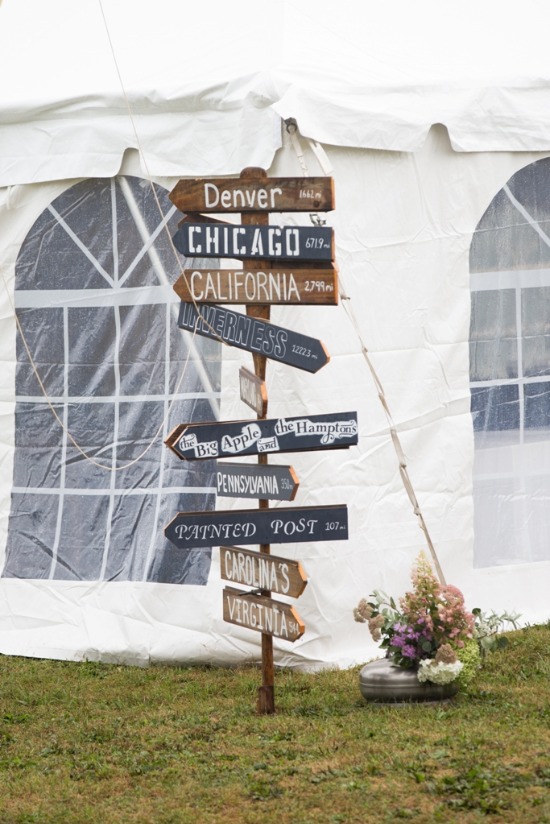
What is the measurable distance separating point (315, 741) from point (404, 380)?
203cm

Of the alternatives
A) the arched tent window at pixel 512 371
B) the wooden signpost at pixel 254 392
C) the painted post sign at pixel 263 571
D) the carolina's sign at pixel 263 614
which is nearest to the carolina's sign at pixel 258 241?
the wooden signpost at pixel 254 392

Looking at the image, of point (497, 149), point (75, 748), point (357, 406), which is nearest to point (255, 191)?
point (357, 406)

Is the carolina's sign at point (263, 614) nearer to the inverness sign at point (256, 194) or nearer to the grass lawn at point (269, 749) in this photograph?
the grass lawn at point (269, 749)

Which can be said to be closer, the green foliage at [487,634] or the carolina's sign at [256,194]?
the carolina's sign at [256,194]

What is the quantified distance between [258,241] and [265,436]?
75 centimetres

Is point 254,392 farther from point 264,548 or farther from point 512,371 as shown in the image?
point 512,371

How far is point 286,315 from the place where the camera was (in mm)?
5621

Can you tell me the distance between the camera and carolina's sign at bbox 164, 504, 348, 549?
4648 millimetres

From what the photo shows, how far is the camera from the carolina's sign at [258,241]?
4.70m

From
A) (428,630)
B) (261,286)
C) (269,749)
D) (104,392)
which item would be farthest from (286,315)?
(269,749)

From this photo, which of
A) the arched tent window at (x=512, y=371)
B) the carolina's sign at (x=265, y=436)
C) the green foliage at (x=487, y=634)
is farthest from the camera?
the arched tent window at (x=512, y=371)

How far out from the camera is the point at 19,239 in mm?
6168

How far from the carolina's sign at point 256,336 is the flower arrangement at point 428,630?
97cm

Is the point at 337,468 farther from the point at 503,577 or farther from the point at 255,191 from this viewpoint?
the point at 255,191
